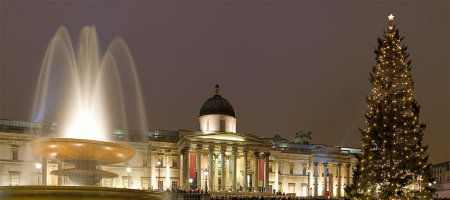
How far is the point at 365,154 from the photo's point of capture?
1065 inches

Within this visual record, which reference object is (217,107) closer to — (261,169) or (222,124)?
(222,124)

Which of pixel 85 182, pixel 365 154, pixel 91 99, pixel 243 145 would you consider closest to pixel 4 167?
pixel 243 145

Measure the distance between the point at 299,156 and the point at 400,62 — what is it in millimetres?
47028

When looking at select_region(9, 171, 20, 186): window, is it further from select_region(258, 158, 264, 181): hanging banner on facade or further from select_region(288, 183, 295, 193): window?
select_region(288, 183, 295, 193): window

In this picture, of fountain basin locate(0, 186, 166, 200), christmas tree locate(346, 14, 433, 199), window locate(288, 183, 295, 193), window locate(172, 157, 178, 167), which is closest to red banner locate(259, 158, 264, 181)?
window locate(288, 183, 295, 193)

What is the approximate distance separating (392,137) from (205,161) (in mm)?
39371

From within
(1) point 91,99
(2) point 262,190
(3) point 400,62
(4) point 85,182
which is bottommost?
(2) point 262,190

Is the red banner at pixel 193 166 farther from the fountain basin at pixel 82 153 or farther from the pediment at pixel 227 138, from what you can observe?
the fountain basin at pixel 82 153

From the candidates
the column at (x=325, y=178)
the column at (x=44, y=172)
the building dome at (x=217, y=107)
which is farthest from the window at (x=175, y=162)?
the column at (x=325, y=178)

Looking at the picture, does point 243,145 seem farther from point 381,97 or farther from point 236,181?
point 381,97

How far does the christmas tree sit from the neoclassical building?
3073cm

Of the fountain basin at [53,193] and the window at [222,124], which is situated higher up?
the window at [222,124]

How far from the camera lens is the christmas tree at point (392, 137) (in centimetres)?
2584

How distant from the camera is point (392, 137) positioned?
26.3m
